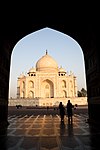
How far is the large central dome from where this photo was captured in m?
52.1

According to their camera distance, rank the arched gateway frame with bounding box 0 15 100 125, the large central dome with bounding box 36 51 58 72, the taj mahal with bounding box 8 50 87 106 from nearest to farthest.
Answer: the arched gateway frame with bounding box 0 15 100 125
the taj mahal with bounding box 8 50 87 106
the large central dome with bounding box 36 51 58 72

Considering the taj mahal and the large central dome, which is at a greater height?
the large central dome

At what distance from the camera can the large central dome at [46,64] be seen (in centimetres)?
5212

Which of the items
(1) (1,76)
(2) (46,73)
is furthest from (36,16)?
(2) (46,73)

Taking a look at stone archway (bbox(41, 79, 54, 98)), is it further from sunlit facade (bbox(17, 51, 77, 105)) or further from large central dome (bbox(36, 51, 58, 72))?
large central dome (bbox(36, 51, 58, 72))

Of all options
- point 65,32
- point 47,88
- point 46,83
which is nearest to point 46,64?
point 46,83

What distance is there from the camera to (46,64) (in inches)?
2063

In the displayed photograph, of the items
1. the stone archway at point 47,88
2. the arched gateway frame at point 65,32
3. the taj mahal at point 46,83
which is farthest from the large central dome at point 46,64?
the arched gateway frame at point 65,32

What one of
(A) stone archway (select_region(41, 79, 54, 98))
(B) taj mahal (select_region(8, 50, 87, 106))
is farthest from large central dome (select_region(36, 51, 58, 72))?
(A) stone archway (select_region(41, 79, 54, 98))

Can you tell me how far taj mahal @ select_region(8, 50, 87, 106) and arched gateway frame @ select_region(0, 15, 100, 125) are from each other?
39970 millimetres

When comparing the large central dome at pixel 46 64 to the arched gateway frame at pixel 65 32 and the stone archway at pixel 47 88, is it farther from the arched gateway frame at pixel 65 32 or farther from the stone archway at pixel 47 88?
the arched gateway frame at pixel 65 32

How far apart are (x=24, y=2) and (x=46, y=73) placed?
44264 millimetres

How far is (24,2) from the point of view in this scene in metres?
6.54

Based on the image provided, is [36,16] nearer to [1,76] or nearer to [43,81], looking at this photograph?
[1,76]
